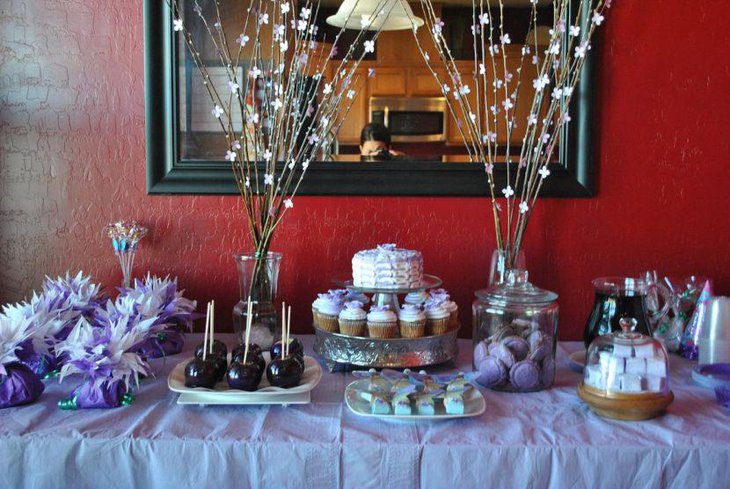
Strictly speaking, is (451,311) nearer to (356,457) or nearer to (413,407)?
(413,407)

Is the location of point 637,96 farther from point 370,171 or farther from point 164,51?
point 164,51

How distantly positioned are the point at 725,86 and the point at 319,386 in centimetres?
129

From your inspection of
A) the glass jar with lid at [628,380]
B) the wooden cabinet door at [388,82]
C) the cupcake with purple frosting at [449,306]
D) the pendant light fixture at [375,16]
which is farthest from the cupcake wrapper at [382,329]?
the pendant light fixture at [375,16]

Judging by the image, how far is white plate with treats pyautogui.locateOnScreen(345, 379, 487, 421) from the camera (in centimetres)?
121

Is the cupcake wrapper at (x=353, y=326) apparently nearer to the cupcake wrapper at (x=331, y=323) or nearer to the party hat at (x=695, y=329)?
the cupcake wrapper at (x=331, y=323)

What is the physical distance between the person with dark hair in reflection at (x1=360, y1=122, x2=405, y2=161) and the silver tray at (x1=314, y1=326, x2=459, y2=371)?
1.72ft

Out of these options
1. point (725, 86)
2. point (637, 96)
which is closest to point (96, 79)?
point (637, 96)

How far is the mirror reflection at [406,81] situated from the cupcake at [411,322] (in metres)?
0.49

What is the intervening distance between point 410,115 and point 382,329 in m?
0.59

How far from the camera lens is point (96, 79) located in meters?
1.82

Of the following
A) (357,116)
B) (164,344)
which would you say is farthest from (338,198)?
(164,344)

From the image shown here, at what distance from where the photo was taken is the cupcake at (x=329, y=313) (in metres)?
1.52

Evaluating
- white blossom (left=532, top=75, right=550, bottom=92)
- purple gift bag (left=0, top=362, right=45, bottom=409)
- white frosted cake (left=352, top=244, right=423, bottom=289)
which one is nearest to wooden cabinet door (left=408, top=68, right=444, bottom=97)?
white blossom (left=532, top=75, right=550, bottom=92)

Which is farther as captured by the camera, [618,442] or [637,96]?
[637,96]
